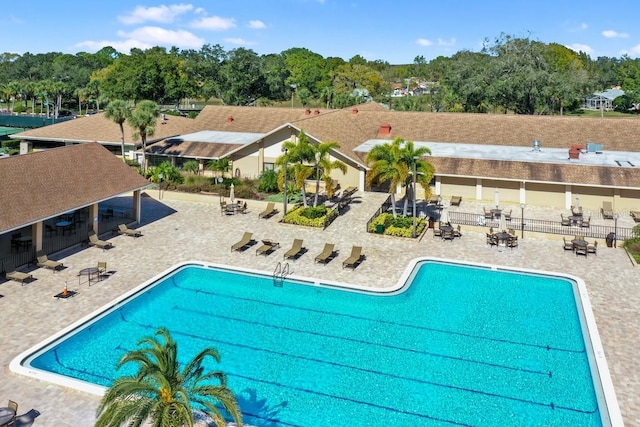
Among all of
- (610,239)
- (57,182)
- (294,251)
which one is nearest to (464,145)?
(610,239)

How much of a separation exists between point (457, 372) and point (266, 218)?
782 inches

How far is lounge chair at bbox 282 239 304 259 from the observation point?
90.2ft

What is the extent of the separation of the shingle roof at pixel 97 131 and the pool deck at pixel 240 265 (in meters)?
15.7

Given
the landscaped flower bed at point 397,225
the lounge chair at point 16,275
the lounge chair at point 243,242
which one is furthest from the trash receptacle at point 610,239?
the lounge chair at point 16,275

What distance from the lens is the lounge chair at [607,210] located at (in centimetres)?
3491

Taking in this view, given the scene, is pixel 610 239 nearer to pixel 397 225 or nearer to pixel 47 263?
pixel 397 225

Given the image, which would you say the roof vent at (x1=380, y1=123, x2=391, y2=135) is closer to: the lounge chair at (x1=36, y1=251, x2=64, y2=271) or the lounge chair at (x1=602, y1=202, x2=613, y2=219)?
the lounge chair at (x1=602, y1=202, x2=613, y2=219)

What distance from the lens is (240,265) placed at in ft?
86.7

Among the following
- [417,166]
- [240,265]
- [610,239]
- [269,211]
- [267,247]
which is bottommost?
[240,265]

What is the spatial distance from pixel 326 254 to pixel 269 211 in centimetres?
936

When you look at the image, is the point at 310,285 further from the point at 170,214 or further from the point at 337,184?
the point at 337,184

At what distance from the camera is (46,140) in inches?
2085

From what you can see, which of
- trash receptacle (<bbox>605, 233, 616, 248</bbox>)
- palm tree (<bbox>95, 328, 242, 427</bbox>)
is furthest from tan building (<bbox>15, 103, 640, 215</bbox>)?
palm tree (<bbox>95, 328, 242, 427</bbox>)

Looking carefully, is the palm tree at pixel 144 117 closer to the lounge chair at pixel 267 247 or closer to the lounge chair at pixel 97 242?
the lounge chair at pixel 97 242
